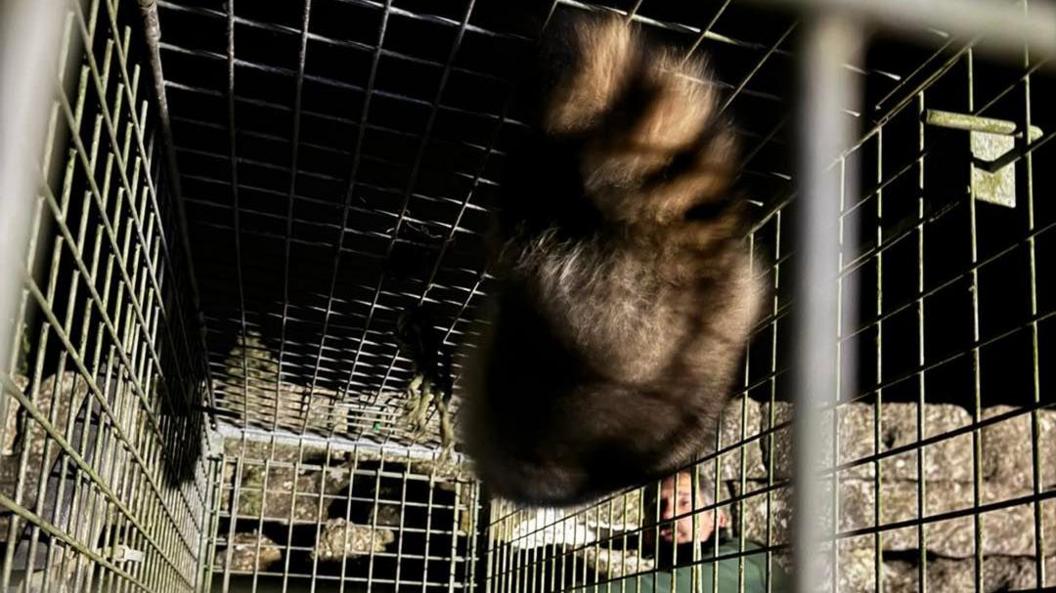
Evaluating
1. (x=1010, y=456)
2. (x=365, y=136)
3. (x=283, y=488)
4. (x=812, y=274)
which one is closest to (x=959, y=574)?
(x=1010, y=456)

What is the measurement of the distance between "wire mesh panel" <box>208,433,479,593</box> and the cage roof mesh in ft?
2.27

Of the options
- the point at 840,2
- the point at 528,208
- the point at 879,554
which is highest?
the point at 528,208

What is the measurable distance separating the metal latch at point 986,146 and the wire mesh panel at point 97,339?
2.21 feet

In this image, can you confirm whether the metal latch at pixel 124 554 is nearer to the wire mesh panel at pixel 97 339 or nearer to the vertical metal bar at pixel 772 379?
the wire mesh panel at pixel 97 339

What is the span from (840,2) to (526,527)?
184 cm

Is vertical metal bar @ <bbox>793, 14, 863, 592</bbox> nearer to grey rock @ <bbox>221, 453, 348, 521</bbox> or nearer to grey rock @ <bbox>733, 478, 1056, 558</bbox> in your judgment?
grey rock @ <bbox>733, 478, 1056, 558</bbox>

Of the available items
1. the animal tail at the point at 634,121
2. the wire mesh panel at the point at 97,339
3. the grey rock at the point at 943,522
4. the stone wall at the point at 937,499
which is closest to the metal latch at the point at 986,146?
the animal tail at the point at 634,121

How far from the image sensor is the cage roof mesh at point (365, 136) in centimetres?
97

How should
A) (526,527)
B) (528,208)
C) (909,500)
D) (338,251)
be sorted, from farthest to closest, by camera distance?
1. (909,500)
2. (526,527)
3. (338,251)
4. (528,208)

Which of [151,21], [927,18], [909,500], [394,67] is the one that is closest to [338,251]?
[394,67]

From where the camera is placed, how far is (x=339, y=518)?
2.44 m

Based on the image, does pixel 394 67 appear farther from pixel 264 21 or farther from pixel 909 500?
pixel 909 500

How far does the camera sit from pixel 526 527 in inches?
81.3

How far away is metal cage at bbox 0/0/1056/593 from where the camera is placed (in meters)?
0.44
